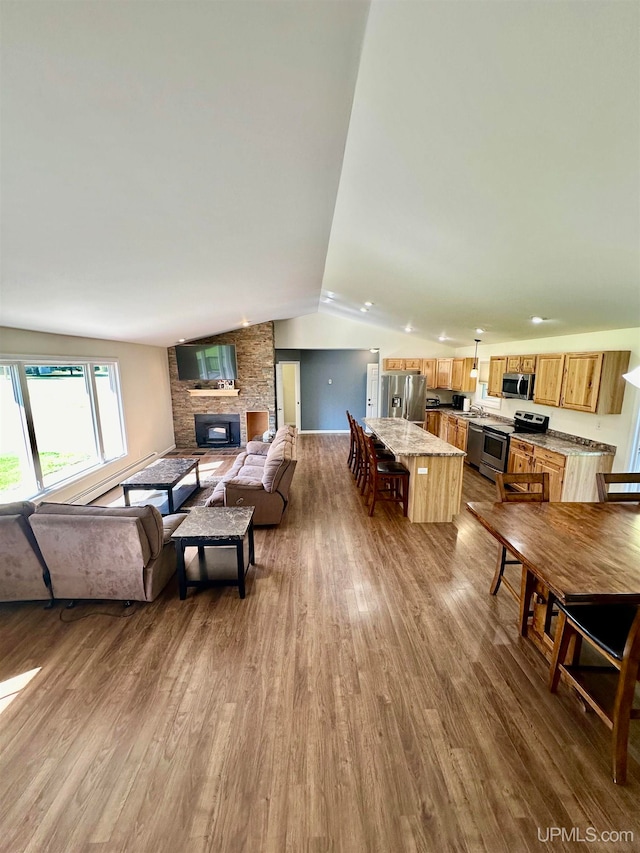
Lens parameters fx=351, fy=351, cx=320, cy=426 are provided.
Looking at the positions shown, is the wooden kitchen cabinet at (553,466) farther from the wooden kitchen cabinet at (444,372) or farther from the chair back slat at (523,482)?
the wooden kitchen cabinet at (444,372)

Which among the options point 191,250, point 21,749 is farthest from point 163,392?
point 21,749

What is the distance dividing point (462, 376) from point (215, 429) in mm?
5604

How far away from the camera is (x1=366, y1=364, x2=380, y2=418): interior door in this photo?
29.5 ft

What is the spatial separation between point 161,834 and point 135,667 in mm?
970

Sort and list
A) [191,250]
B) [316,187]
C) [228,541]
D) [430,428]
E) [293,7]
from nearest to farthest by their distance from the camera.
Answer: [293,7] → [316,187] → [191,250] → [228,541] → [430,428]

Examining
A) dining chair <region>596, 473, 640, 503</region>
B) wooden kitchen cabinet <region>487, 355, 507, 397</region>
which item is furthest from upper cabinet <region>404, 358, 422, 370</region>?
dining chair <region>596, 473, 640, 503</region>

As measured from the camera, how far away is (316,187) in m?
2.13

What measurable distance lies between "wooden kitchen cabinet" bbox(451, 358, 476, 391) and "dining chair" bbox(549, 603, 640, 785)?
19.4 feet

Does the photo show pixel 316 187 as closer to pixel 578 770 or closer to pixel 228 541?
pixel 228 541

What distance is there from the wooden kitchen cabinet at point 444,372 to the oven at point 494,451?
2.24 m

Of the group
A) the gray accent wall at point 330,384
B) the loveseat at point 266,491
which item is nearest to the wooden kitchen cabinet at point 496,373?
the gray accent wall at point 330,384

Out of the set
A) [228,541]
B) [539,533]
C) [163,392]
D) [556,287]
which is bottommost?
[228,541]

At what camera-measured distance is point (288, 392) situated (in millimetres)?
9320

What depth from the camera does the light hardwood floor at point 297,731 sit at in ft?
4.88
